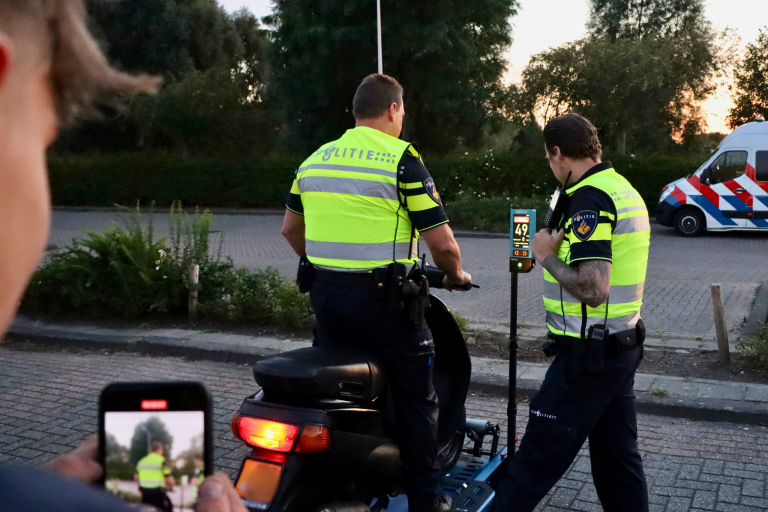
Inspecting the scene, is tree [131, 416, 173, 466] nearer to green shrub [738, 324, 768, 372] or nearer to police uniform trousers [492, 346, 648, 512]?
police uniform trousers [492, 346, 648, 512]

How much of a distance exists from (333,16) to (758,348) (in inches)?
937

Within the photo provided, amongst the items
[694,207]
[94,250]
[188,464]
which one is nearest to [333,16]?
[694,207]

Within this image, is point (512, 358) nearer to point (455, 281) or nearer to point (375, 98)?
point (455, 281)

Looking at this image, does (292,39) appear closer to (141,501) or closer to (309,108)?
(309,108)

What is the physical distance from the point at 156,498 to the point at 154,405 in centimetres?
17

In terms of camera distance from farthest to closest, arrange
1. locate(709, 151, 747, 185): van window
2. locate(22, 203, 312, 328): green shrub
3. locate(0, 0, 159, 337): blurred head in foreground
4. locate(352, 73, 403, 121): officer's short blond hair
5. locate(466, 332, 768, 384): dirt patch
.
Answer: locate(709, 151, 747, 185): van window < locate(22, 203, 312, 328): green shrub < locate(466, 332, 768, 384): dirt patch < locate(352, 73, 403, 121): officer's short blond hair < locate(0, 0, 159, 337): blurred head in foreground

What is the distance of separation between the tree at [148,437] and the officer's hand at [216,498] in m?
0.12

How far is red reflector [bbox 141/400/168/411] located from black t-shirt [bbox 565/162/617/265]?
2.16 meters

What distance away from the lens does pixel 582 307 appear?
122 inches

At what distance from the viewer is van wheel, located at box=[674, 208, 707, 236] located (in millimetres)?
18062

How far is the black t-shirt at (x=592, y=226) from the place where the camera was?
302 centimetres

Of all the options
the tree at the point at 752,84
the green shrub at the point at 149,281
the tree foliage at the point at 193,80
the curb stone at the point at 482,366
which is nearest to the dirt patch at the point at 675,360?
the curb stone at the point at 482,366

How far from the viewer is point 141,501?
1000 mm

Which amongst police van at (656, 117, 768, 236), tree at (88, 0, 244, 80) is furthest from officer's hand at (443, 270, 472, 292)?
tree at (88, 0, 244, 80)
